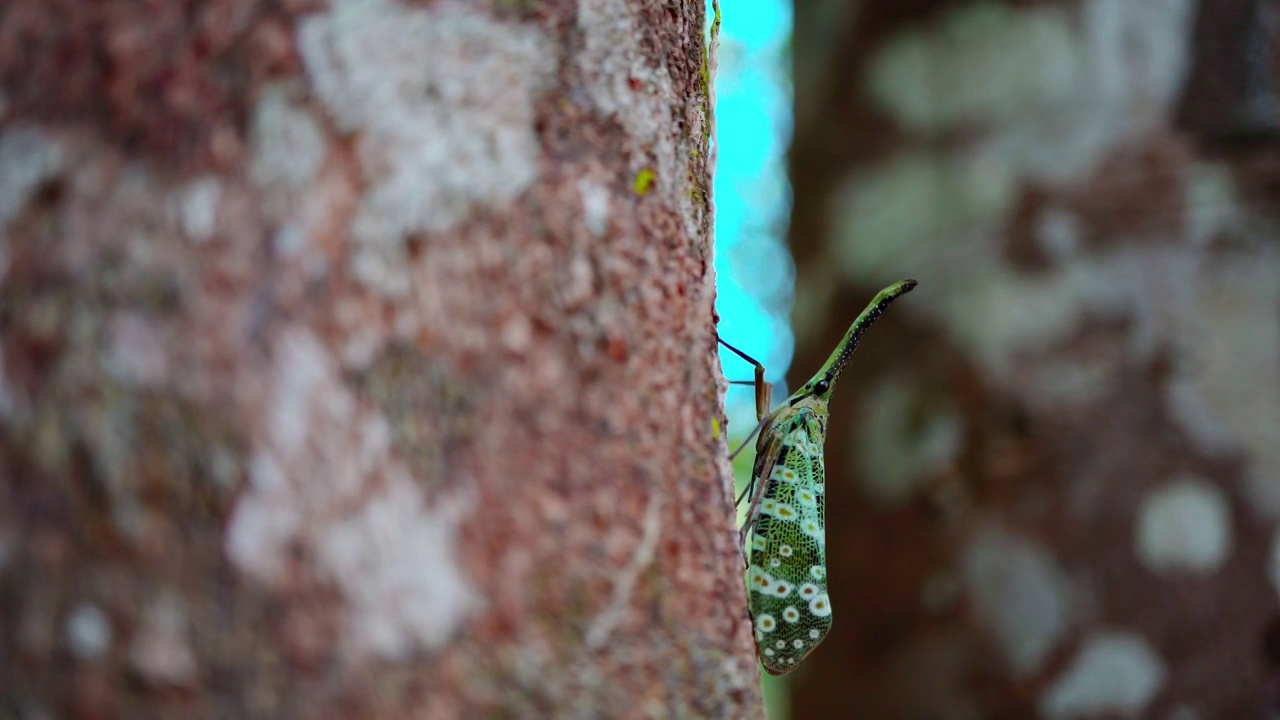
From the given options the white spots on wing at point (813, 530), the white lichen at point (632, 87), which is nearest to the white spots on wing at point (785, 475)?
the white spots on wing at point (813, 530)

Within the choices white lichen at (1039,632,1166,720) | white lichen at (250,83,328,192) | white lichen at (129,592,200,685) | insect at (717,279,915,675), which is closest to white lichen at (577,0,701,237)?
white lichen at (250,83,328,192)

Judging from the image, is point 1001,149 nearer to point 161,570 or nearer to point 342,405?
point 342,405

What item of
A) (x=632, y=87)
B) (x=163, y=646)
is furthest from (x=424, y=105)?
(x=163, y=646)

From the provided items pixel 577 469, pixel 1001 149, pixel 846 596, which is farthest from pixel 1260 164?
pixel 577 469

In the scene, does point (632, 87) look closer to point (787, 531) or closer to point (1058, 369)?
point (787, 531)

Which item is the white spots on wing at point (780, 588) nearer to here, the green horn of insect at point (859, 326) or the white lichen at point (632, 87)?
the green horn of insect at point (859, 326)

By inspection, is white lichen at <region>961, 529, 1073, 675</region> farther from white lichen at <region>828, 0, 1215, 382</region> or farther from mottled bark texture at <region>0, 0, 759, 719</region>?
mottled bark texture at <region>0, 0, 759, 719</region>
